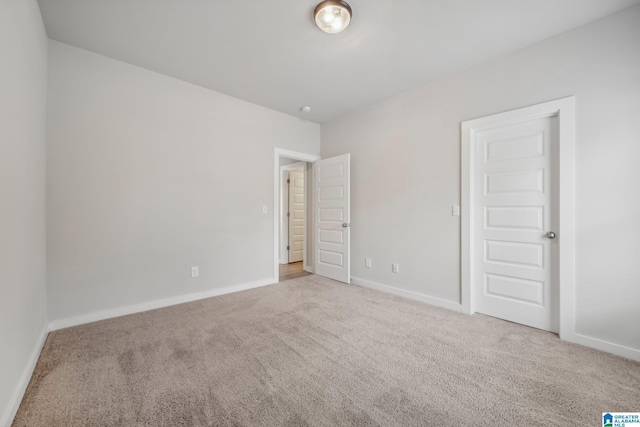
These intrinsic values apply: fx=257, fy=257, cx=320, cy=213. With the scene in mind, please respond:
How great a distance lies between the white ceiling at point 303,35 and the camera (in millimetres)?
2031

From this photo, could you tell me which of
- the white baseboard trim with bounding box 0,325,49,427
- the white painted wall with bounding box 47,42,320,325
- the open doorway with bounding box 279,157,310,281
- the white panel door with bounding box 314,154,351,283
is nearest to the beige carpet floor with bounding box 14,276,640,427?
the white baseboard trim with bounding box 0,325,49,427

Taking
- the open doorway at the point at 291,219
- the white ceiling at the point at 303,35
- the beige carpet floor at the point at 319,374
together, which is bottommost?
the beige carpet floor at the point at 319,374

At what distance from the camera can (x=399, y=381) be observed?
1.73 metres

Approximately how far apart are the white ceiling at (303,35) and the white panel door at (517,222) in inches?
34.4

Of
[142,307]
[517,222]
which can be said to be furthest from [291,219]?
[517,222]

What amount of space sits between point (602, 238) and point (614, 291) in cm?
43

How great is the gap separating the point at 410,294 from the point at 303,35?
10.5 ft

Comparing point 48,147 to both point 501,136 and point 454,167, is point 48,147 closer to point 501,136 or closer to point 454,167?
point 454,167

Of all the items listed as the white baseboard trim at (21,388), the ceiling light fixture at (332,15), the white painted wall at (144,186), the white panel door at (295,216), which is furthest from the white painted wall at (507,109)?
the white baseboard trim at (21,388)

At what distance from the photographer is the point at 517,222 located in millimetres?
2633

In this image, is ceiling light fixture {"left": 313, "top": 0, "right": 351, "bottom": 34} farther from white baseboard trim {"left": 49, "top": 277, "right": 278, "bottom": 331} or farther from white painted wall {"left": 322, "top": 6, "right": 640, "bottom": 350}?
white baseboard trim {"left": 49, "top": 277, "right": 278, "bottom": 331}

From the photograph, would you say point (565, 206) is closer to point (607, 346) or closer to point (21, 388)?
point (607, 346)

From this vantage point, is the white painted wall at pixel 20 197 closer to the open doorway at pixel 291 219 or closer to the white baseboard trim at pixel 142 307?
the white baseboard trim at pixel 142 307

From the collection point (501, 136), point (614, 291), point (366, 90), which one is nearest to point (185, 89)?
point (366, 90)
